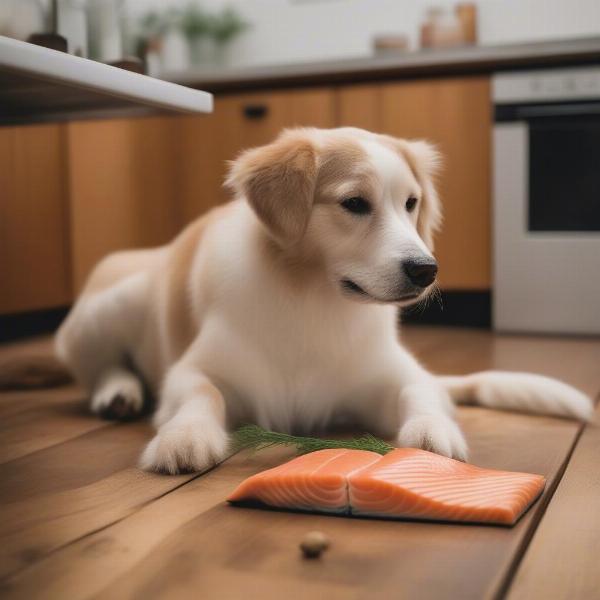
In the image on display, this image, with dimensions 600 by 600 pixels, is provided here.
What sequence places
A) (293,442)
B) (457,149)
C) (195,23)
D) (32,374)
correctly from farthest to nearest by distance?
1. (195,23)
2. (457,149)
3. (32,374)
4. (293,442)

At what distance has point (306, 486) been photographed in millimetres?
1324

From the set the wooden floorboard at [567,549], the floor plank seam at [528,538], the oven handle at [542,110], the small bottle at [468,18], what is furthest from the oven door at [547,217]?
the wooden floorboard at [567,549]

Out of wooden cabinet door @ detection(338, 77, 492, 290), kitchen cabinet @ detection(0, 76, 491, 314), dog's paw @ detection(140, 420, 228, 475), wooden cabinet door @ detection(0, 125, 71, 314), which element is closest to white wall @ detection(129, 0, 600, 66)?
kitchen cabinet @ detection(0, 76, 491, 314)

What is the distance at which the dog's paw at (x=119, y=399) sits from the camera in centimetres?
212

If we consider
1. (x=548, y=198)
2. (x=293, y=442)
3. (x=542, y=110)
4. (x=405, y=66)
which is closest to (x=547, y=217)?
(x=548, y=198)

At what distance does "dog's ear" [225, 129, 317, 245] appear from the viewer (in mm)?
1739

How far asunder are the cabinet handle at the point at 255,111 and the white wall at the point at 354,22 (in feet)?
1.72

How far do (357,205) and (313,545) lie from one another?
81 cm

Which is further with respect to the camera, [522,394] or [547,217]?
[547,217]

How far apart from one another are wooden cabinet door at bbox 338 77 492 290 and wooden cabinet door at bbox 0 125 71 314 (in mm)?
1567

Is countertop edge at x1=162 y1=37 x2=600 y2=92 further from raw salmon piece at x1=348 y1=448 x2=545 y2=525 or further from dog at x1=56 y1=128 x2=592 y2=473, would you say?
raw salmon piece at x1=348 y1=448 x2=545 y2=525

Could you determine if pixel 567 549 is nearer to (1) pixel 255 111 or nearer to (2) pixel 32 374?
(2) pixel 32 374

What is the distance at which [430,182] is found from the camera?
200cm

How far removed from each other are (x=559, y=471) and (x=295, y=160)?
81 centimetres
